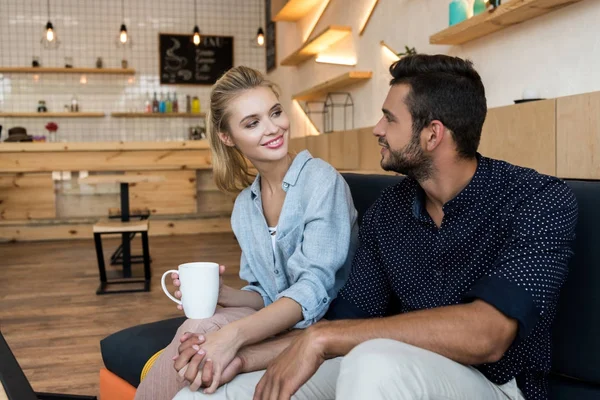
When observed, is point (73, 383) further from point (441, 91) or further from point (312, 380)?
point (441, 91)

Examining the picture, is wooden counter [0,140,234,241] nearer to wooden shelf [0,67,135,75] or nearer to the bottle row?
the bottle row

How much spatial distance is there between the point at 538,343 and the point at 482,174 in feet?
1.21

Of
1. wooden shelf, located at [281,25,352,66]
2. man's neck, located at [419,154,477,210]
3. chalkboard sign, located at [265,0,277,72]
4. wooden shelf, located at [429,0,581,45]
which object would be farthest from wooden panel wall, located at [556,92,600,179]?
chalkboard sign, located at [265,0,277,72]

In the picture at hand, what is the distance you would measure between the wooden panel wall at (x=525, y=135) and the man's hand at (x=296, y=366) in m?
1.65

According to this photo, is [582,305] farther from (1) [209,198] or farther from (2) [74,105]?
(2) [74,105]

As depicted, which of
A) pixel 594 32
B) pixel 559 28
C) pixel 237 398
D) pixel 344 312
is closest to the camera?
pixel 237 398

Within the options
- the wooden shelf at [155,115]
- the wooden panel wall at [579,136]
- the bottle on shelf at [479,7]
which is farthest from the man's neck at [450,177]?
the wooden shelf at [155,115]

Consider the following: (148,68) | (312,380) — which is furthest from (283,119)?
(148,68)

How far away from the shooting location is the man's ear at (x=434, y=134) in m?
1.40

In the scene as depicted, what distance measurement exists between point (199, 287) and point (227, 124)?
1.93 ft

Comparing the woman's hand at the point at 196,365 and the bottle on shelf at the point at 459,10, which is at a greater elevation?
the bottle on shelf at the point at 459,10

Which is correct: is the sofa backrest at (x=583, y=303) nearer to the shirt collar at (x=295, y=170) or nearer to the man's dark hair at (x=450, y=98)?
the man's dark hair at (x=450, y=98)

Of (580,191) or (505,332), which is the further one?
(580,191)

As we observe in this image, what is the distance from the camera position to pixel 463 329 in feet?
3.72
